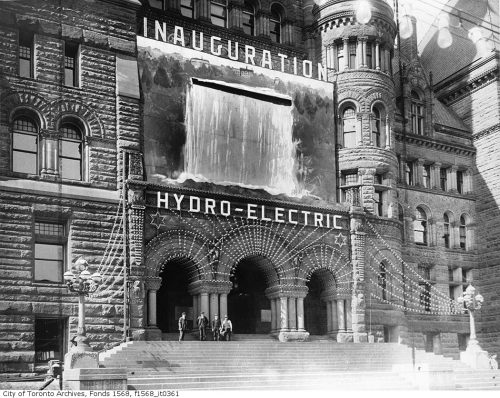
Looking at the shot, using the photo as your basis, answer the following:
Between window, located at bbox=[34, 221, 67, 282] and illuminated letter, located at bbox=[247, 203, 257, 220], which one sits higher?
illuminated letter, located at bbox=[247, 203, 257, 220]

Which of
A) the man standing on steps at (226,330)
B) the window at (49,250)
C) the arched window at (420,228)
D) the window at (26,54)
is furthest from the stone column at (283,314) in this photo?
the window at (26,54)

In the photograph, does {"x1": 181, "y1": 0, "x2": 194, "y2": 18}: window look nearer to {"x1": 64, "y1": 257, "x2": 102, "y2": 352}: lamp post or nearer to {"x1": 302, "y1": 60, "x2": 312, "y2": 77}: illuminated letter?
{"x1": 302, "y1": 60, "x2": 312, "y2": 77}: illuminated letter

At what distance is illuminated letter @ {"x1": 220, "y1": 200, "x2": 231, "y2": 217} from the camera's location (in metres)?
37.3

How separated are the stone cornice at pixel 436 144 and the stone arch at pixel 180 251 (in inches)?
606

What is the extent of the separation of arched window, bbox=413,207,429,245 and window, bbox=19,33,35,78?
2320cm

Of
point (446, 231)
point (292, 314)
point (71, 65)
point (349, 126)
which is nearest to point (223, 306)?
point (292, 314)

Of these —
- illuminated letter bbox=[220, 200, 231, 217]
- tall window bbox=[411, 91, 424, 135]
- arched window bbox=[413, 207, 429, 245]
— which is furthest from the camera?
tall window bbox=[411, 91, 424, 135]

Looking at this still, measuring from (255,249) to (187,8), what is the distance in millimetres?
13141

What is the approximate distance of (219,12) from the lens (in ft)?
142

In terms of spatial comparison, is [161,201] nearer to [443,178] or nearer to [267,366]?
[267,366]

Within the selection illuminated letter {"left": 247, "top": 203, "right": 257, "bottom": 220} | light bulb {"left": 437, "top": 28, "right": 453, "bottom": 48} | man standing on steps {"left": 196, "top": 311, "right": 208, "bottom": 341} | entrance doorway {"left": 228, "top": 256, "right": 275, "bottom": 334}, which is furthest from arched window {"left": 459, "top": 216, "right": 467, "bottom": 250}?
man standing on steps {"left": 196, "top": 311, "right": 208, "bottom": 341}

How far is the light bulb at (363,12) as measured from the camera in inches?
1702

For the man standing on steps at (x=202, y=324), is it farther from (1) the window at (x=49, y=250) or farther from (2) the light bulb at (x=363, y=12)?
(2) the light bulb at (x=363, y=12)

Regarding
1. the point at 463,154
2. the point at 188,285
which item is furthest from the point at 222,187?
the point at 463,154
